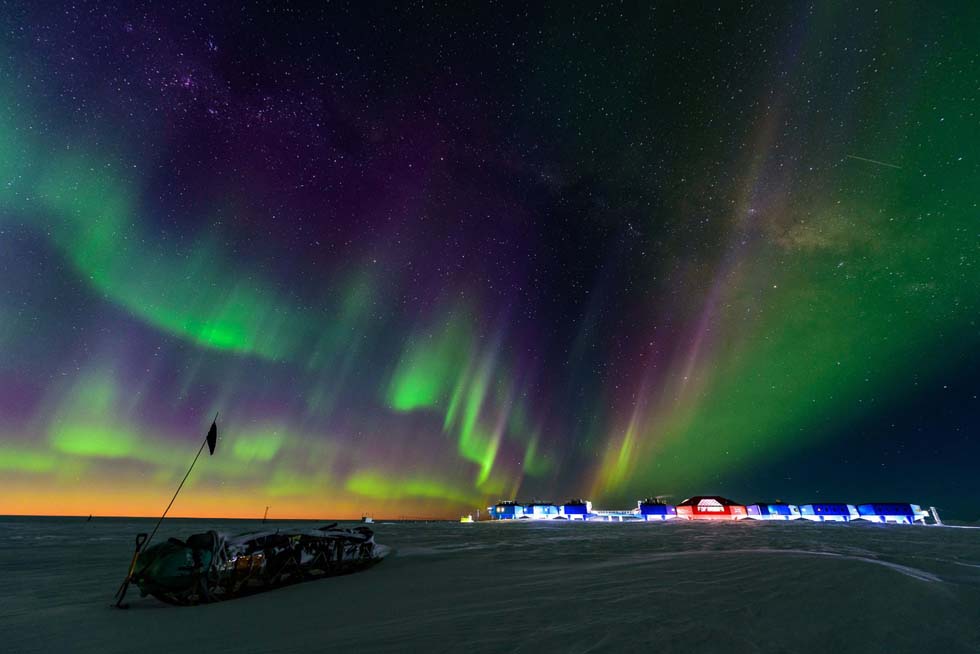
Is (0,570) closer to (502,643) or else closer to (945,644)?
(502,643)

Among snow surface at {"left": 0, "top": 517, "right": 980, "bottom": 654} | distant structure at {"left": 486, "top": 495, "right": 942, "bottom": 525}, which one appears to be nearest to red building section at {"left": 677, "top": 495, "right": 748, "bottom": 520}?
distant structure at {"left": 486, "top": 495, "right": 942, "bottom": 525}

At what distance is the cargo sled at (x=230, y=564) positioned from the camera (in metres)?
8.99

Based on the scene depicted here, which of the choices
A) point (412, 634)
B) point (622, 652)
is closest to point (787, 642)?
point (622, 652)

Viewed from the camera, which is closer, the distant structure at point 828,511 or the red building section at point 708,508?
the distant structure at point 828,511

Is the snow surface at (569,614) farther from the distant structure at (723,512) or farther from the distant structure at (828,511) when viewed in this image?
the distant structure at (828,511)

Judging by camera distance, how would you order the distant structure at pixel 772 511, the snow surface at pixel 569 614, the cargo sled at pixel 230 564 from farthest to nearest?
the distant structure at pixel 772 511 < the cargo sled at pixel 230 564 < the snow surface at pixel 569 614

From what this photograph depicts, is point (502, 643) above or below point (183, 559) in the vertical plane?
below

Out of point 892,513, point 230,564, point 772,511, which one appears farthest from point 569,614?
point 772,511

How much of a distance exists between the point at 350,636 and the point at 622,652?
11.9 ft

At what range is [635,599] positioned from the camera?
6637 millimetres

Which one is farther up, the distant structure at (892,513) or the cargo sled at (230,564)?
the distant structure at (892,513)

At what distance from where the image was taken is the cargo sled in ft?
29.5

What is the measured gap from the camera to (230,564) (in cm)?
975

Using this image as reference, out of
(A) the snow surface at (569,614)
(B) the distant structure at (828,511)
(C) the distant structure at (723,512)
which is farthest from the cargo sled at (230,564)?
(B) the distant structure at (828,511)
